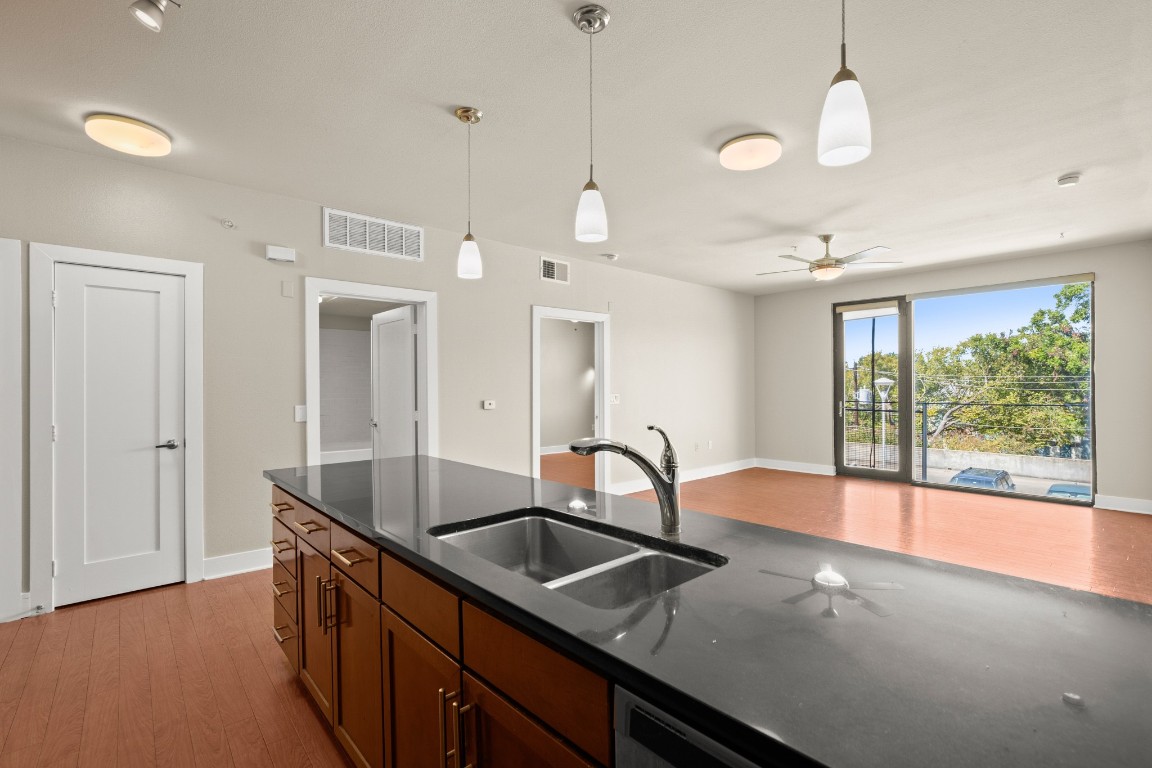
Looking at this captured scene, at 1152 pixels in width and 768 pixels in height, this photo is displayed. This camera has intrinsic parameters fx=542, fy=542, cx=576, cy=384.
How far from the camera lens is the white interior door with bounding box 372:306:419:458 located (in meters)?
4.77

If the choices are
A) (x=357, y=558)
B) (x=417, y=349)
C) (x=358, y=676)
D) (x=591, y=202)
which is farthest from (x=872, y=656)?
Result: (x=417, y=349)

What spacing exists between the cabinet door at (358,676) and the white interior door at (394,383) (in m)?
2.97

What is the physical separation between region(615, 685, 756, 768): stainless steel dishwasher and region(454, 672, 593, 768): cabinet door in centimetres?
11

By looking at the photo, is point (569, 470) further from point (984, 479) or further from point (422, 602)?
point (422, 602)

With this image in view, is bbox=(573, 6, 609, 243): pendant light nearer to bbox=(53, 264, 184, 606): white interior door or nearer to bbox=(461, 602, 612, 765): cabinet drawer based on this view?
bbox=(461, 602, 612, 765): cabinet drawer

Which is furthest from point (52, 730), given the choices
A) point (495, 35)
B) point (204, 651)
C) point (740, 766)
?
point (495, 35)

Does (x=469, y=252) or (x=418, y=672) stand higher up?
(x=469, y=252)

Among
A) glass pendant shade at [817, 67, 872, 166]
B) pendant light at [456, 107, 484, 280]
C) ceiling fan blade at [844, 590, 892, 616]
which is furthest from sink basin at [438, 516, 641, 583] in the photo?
pendant light at [456, 107, 484, 280]

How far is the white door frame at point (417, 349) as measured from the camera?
403 cm

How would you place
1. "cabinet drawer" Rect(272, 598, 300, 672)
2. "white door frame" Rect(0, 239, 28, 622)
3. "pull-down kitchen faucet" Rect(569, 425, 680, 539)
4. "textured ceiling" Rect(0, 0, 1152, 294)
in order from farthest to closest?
"white door frame" Rect(0, 239, 28, 622), "cabinet drawer" Rect(272, 598, 300, 672), "textured ceiling" Rect(0, 0, 1152, 294), "pull-down kitchen faucet" Rect(569, 425, 680, 539)

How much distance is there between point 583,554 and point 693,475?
5.95 m

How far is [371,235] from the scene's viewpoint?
4.36m

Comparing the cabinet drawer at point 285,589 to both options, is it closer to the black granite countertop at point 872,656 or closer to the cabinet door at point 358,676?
the cabinet door at point 358,676

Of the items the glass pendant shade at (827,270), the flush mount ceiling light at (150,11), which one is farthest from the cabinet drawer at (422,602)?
the glass pendant shade at (827,270)
